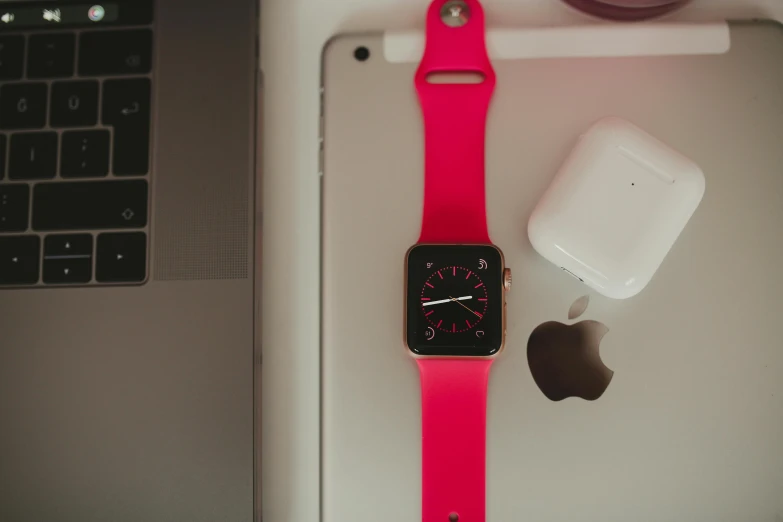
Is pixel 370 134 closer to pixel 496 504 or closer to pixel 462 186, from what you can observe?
pixel 462 186

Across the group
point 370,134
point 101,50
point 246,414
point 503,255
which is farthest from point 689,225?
point 101,50

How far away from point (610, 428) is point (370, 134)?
0.28 meters

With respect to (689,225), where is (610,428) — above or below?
below

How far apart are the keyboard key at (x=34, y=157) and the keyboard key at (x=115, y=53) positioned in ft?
0.19

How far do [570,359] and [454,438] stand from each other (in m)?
0.10

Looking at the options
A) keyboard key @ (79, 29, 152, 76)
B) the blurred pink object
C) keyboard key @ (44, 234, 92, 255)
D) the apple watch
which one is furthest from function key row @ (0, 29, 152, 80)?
the blurred pink object

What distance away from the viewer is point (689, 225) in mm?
414

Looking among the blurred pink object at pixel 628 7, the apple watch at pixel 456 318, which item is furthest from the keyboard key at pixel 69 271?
the blurred pink object at pixel 628 7

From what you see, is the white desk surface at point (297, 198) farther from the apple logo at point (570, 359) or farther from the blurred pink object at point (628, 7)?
the apple logo at point (570, 359)

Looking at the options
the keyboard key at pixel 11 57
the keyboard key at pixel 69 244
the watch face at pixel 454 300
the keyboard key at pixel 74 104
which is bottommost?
the watch face at pixel 454 300

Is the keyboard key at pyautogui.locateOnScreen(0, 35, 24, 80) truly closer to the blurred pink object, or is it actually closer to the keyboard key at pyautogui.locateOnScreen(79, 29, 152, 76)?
the keyboard key at pyautogui.locateOnScreen(79, 29, 152, 76)

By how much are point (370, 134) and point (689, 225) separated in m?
0.25

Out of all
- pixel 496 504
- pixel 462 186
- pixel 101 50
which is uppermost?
pixel 101 50

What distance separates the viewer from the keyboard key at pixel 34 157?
41 centimetres
